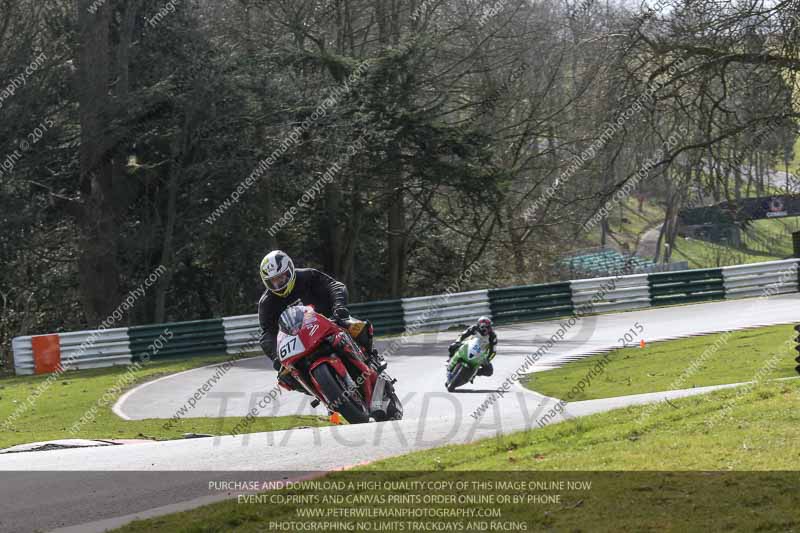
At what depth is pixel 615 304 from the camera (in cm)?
2738

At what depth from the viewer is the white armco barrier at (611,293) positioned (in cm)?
2723

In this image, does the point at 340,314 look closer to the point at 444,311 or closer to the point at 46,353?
the point at 46,353

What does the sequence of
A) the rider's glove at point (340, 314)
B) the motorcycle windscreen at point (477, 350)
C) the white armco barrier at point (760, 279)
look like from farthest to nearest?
the white armco barrier at point (760, 279)
the motorcycle windscreen at point (477, 350)
the rider's glove at point (340, 314)

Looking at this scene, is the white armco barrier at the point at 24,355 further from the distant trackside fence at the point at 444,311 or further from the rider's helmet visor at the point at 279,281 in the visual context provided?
the rider's helmet visor at the point at 279,281

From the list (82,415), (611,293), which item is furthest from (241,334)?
(611,293)

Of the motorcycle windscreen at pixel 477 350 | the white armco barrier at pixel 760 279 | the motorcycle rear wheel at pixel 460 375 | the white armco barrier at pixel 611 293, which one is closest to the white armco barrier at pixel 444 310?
the white armco barrier at pixel 611 293

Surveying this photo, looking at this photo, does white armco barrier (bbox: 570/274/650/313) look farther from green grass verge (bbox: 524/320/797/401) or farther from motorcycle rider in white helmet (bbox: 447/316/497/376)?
motorcycle rider in white helmet (bbox: 447/316/497/376)

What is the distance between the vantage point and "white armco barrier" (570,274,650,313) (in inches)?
1072

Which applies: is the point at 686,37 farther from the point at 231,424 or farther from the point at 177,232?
the point at 177,232

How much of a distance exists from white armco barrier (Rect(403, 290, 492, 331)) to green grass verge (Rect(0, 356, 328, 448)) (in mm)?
6645

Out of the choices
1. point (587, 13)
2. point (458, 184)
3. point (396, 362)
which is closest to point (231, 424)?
point (396, 362)

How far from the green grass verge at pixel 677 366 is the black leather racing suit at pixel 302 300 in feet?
16.3

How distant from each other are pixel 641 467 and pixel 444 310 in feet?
64.6

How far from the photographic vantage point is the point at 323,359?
394 inches
